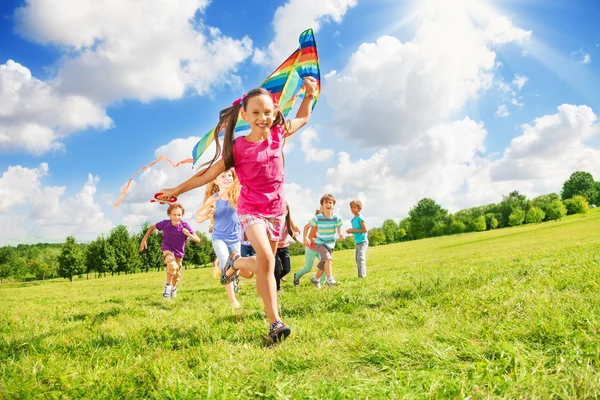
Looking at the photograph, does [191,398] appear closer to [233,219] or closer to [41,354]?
[41,354]

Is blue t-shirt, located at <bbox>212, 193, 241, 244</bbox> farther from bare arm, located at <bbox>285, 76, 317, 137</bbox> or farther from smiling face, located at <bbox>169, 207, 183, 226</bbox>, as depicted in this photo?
bare arm, located at <bbox>285, 76, 317, 137</bbox>

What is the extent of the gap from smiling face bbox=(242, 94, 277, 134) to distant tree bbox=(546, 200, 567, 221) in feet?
312

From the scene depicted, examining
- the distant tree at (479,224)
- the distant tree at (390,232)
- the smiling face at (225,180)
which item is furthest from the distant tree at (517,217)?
the smiling face at (225,180)

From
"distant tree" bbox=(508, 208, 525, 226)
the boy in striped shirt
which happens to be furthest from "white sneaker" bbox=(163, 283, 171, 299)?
"distant tree" bbox=(508, 208, 525, 226)

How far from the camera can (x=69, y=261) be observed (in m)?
58.1

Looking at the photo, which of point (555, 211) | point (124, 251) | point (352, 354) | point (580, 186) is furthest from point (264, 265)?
point (580, 186)

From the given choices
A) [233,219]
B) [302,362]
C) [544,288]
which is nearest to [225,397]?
[302,362]

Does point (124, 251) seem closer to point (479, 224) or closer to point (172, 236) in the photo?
point (172, 236)

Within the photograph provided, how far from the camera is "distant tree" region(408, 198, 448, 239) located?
98750 millimetres

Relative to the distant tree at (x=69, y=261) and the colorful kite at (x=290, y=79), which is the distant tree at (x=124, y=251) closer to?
the distant tree at (x=69, y=261)

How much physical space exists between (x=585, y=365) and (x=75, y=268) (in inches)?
2608

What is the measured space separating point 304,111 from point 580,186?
116734mm

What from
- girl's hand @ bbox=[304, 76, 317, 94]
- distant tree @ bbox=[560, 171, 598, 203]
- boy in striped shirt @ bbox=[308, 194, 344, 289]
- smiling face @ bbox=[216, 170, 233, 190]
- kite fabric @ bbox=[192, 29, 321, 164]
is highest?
distant tree @ bbox=[560, 171, 598, 203]

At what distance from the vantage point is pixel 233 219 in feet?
28.3
